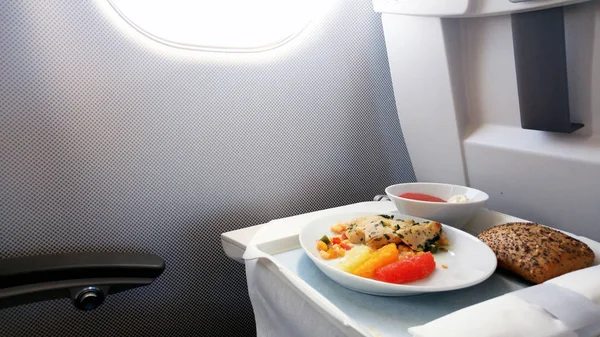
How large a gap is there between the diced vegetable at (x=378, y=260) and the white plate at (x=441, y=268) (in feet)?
0.07

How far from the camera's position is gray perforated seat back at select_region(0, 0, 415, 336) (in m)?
0.85

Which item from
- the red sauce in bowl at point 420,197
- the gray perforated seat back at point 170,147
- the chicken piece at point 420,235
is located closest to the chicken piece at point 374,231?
the chicken piece at point 420,235

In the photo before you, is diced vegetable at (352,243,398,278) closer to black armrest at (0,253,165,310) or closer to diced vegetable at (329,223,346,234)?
diced vegetable at (329,223,346,234)

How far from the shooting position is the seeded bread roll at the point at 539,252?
0.69m

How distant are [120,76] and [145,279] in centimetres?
37

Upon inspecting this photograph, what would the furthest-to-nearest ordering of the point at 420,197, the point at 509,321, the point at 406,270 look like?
the point at 420,197, the point at 406,270, the point at 509,321

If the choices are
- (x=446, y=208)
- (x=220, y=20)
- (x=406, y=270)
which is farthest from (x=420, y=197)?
(x=220, y=20)

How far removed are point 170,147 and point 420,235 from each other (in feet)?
1.63

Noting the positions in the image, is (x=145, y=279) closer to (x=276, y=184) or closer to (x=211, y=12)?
(x=276, y=184)

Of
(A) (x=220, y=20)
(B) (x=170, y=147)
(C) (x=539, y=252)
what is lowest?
(C) (x=539, y=252)

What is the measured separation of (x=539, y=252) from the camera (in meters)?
0.71

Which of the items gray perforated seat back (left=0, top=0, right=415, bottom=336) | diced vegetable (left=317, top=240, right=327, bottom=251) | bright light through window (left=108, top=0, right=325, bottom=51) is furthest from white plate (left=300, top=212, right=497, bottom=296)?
bright light through window (left=108, top=0, right=325, bottom=51)

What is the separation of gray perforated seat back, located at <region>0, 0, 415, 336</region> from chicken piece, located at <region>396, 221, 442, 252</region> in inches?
15.2

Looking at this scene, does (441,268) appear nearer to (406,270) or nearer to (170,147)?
(406,270)
